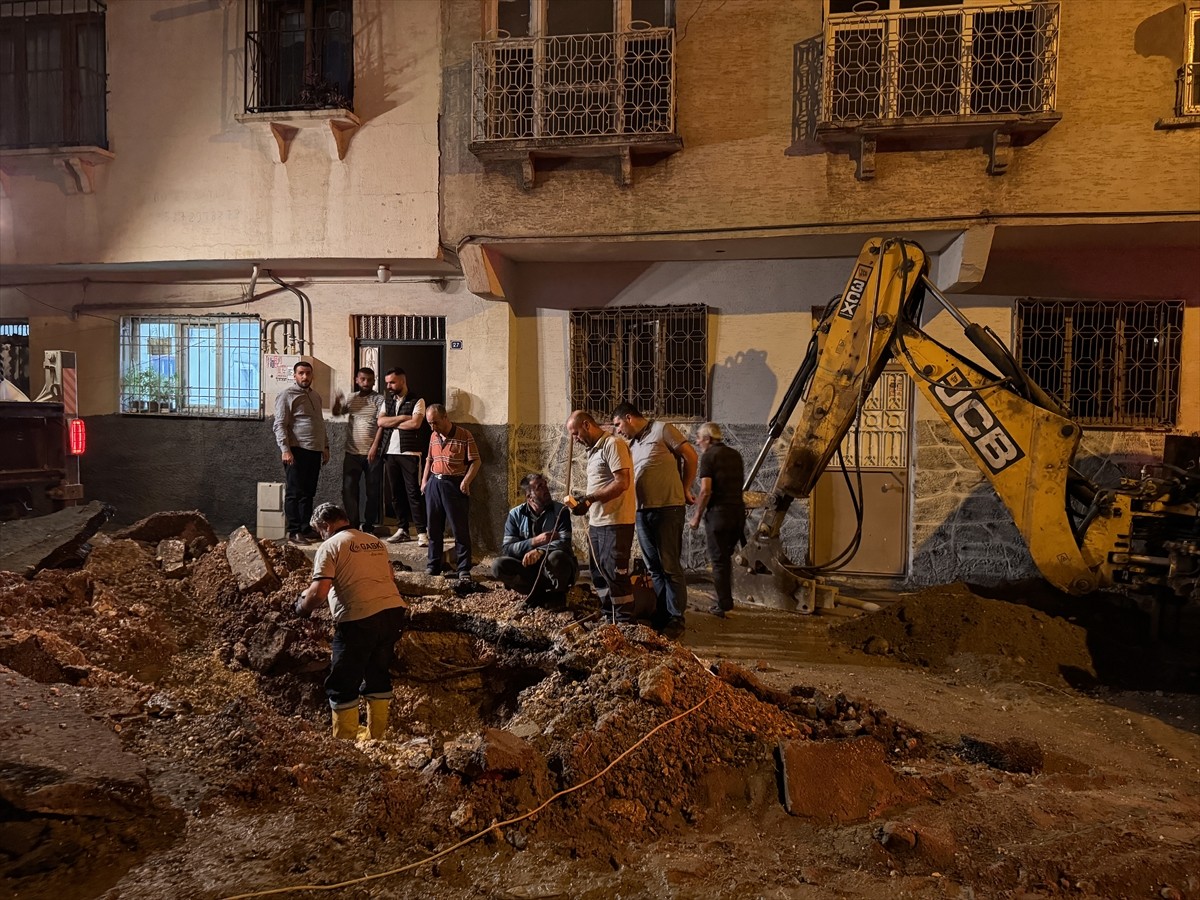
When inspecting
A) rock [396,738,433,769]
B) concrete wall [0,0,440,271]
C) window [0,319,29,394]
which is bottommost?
rock [396,738,433,769]

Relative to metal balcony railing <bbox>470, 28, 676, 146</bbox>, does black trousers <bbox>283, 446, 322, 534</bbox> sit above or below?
below

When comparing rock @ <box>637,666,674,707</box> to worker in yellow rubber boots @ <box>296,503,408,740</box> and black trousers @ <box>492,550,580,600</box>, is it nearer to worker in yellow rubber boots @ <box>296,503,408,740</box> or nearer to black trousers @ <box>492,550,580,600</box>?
worker in yellow rubber boots @ <box>296,503,408,740</box>

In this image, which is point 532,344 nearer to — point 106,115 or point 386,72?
point 386,72

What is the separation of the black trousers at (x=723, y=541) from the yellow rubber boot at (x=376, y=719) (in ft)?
10.7

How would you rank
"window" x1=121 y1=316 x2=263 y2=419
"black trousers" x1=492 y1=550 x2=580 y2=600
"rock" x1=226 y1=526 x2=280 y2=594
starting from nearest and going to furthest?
"black trousers" x1=492 y1=550 x2=580 y2=600, "rock" x1=226 y1=526 x2=280 y2=594, "window" x1=121 y1=316 x2=263 y2=419

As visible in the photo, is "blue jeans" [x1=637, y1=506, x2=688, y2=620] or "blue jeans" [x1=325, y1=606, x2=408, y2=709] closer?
"blue jeans" [x1=325, y1=606, x2=408, y2=709]

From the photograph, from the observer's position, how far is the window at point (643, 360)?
9328mm

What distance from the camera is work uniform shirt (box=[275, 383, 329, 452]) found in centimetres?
891

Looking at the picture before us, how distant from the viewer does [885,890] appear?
3.27 meters

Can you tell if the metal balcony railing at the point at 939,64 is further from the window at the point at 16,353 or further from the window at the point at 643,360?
the window at the point at 16,353

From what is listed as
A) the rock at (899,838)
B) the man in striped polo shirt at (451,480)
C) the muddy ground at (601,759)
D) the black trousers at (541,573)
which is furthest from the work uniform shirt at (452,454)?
the rock at (899,838)

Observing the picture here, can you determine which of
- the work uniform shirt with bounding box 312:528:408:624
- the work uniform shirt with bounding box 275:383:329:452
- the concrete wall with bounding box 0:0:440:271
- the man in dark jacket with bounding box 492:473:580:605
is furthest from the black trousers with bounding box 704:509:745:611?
the work uniform shirt with bounding box 275:383:329:452

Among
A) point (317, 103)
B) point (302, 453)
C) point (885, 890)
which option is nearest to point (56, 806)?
point (885, 890)

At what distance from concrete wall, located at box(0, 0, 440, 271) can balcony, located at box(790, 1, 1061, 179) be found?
4.24m
